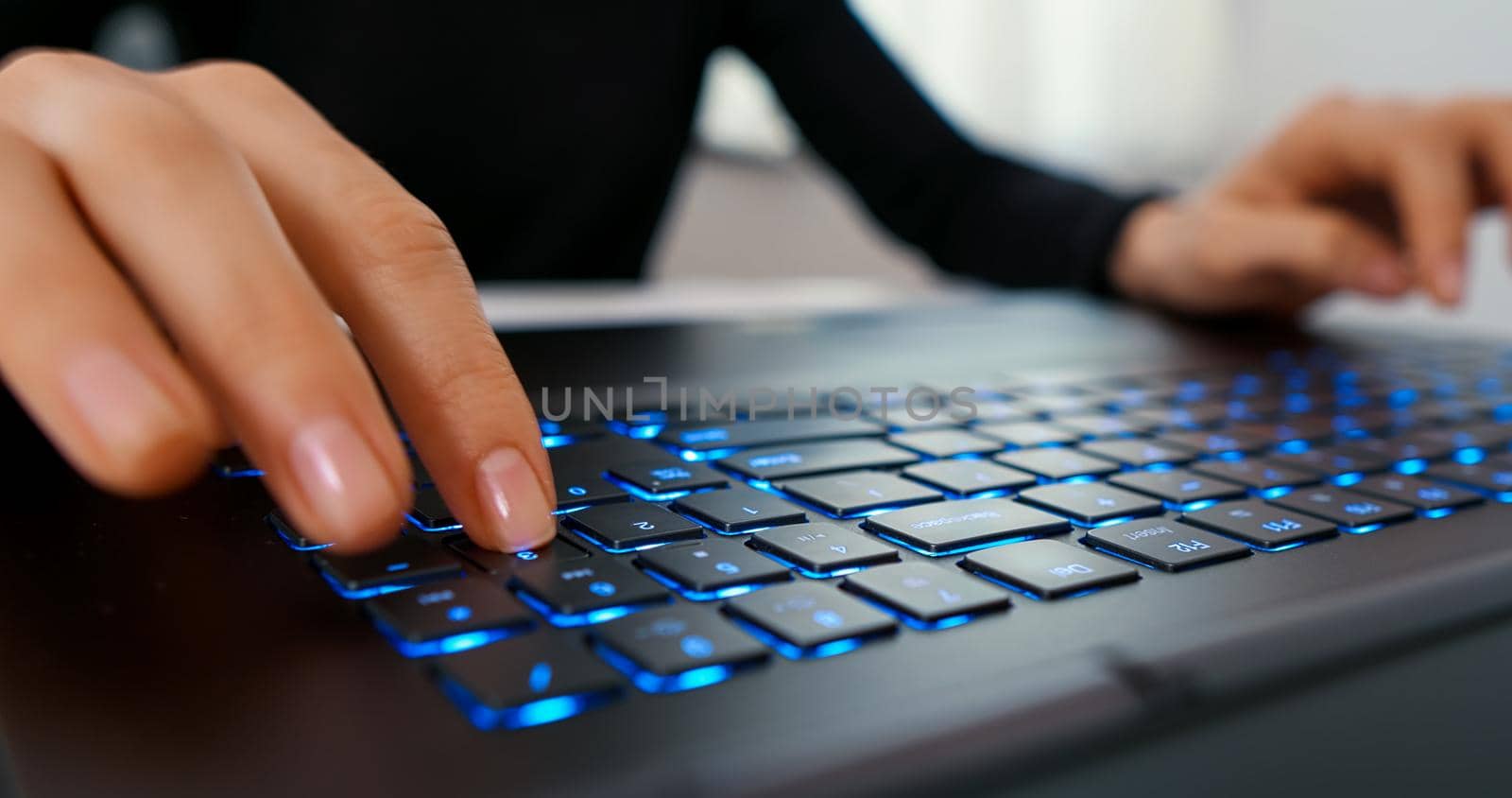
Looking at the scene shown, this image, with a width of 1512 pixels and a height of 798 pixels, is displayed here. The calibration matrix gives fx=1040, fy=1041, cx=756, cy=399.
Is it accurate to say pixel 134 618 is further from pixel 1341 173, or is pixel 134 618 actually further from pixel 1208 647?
pixel 1341 173

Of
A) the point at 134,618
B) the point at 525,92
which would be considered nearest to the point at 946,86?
the point at 525,92

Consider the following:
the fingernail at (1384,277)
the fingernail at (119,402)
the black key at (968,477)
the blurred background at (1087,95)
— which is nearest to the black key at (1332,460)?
the black key at (968,477)

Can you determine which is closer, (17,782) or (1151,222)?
(17,782)

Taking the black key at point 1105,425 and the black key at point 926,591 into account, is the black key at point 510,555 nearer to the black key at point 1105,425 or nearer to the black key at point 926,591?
the black key at point 926,591

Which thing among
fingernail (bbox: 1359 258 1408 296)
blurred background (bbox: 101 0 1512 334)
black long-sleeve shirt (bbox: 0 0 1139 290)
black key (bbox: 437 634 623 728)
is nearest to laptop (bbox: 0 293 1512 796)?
black key (bbox: 437 634 623 728)

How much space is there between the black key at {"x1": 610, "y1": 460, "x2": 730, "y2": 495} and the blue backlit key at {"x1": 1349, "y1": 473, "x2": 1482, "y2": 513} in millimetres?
191

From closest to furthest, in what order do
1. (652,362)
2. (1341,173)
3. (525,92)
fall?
(652,362) < (1341,173) < (525,92)

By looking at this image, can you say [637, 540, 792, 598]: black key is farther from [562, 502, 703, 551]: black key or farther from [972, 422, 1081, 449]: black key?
[972, 422, 1081, 449]: black key

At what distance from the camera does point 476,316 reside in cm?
26

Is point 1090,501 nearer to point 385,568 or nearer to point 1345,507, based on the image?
point 1345,507

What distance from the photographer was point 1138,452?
13.9 inches

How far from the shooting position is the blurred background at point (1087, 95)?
1794 mm

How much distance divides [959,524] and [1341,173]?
77 cm

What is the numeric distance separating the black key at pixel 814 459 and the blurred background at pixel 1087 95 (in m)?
1.22
